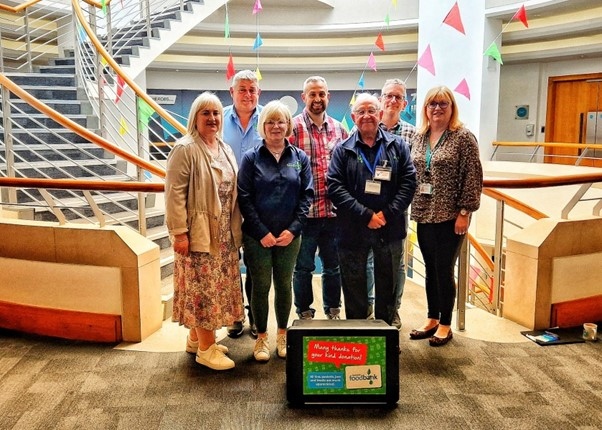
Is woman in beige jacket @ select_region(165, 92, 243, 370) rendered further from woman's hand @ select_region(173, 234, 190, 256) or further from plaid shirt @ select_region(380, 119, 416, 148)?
plaid shirt @ select_region(380, 119, 416, 148)

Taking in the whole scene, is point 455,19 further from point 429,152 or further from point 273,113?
point 273,113

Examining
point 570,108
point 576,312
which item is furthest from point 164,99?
point 576,312

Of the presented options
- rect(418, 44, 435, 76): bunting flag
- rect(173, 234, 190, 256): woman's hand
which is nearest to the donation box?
rect(173, 234, 190, 256): woman's hand

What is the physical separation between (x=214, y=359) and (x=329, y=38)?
964 cm

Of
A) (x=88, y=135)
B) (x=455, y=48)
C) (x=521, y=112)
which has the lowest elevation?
(x=88, y=135)

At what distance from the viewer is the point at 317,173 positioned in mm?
2885

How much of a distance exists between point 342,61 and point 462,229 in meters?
9.32

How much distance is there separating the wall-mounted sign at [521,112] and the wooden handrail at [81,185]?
32.8 feet

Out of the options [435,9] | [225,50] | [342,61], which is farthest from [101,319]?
[342,61]

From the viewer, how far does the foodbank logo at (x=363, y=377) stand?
90.1 inches

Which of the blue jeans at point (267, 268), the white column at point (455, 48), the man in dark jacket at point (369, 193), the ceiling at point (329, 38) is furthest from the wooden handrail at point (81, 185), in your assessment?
the ceiling at point (329, 38)

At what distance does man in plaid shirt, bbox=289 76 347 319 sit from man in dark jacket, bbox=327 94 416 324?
0.70ft

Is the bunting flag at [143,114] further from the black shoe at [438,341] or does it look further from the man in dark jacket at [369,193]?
the black shoe at [438,341]

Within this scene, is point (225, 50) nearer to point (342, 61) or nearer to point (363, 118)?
point (342, 61)
